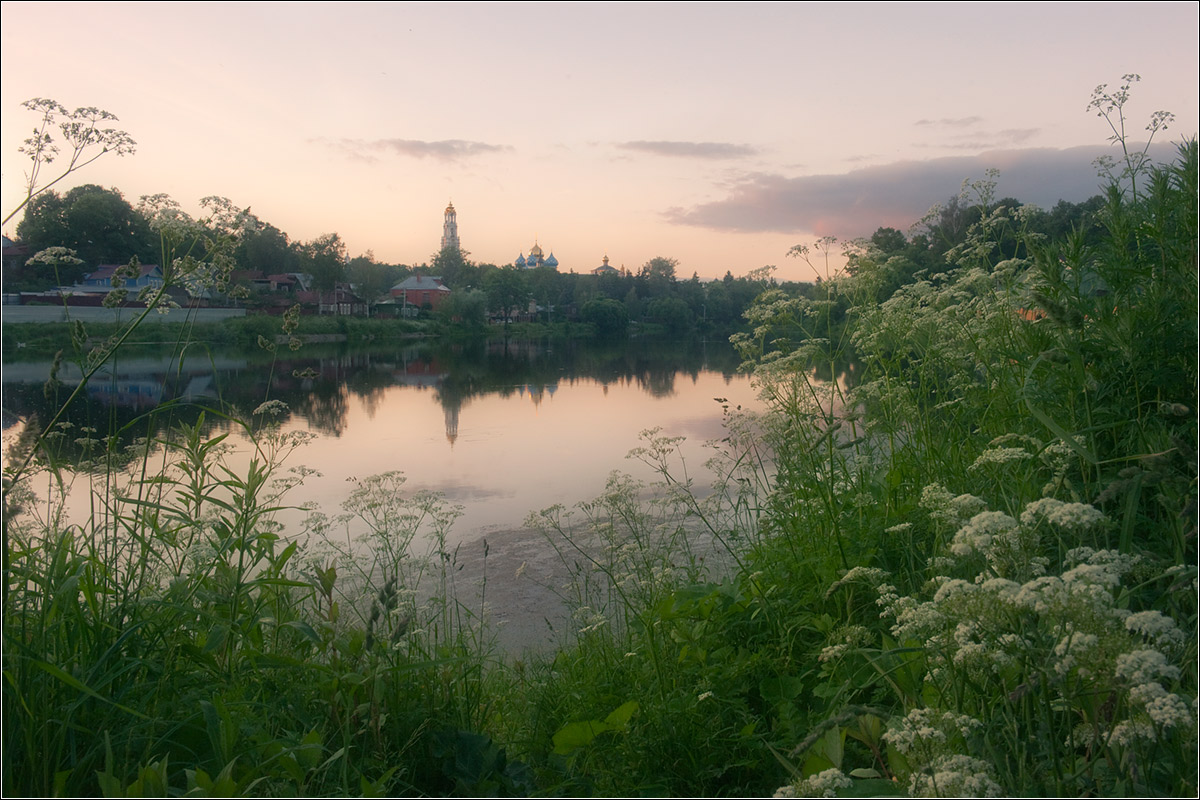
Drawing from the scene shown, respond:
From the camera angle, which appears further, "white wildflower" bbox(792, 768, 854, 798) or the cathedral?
the cathedral

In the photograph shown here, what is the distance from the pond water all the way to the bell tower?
239 feet

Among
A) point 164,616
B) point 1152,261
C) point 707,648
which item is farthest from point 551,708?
point 1152,261

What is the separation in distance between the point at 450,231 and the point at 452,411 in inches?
3964

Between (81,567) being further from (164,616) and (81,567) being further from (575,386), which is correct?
(575,386)

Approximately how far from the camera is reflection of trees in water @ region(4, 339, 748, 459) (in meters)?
10.4

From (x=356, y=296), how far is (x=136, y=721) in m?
31.6

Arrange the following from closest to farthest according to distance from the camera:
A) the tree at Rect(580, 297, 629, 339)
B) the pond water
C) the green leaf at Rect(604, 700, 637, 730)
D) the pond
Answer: the green leaf at Rect(604, 700, 637, 730), the pond, the pond water, the tree at Rect(580, 297, 629, 339)

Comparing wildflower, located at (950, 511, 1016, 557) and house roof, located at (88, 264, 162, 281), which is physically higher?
house roof, located at (88, 264, 162, 281)

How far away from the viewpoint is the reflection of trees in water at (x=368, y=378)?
1037 centimetres

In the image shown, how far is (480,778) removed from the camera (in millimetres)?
2240

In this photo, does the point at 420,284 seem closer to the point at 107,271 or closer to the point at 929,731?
the point at 107,271

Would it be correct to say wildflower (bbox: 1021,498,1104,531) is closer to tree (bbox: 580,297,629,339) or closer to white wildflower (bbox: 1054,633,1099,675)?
white wildflower (bbox: 1054,633,1099,675)

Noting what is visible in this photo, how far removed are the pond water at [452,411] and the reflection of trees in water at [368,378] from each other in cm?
7

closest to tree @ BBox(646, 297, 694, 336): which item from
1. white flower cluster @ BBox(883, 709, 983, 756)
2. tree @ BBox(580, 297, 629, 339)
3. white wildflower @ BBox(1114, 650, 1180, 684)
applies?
tree @ BBox(580, 297, 629, 339)
